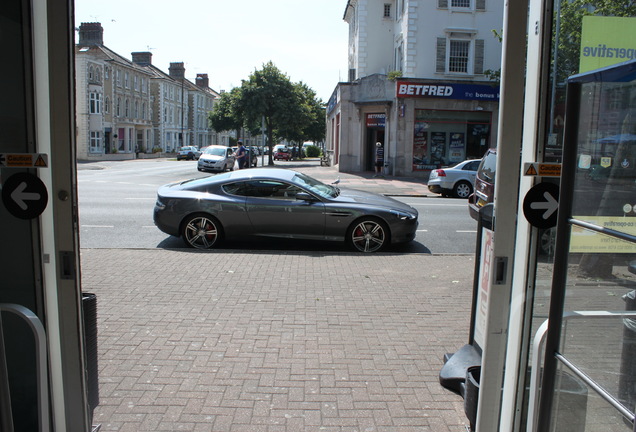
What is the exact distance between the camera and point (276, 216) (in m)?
9.26

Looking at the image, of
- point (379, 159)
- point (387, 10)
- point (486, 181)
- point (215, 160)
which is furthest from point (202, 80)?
point (486, 181)

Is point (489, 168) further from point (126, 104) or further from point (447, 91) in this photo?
point (126, 104)

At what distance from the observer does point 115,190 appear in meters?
18.8

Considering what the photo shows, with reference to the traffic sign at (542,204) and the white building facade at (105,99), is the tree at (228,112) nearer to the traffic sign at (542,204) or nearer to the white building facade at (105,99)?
the white building facade at (105,99)

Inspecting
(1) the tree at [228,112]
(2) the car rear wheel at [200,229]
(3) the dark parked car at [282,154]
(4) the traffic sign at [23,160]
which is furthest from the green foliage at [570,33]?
(3) the dark parked car at [282,154]

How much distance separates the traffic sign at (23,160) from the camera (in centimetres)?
249

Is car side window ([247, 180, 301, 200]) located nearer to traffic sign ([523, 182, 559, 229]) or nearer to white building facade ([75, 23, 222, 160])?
traffic sign ([523, 182, 559, 229])

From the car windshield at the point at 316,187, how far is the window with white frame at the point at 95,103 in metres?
53.1

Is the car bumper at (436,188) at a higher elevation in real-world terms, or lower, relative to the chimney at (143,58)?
lower

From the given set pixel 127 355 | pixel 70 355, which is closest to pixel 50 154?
pixel 70 355

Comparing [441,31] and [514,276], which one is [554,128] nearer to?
[514,276]

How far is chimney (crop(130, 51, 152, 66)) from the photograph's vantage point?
76312 mm

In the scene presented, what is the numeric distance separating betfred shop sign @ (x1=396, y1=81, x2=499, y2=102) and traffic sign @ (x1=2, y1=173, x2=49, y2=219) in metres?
27.2

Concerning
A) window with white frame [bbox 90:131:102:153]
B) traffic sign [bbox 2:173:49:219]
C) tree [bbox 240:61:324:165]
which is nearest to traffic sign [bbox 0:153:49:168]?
traffic sign [bbox 2:173:49:219]
